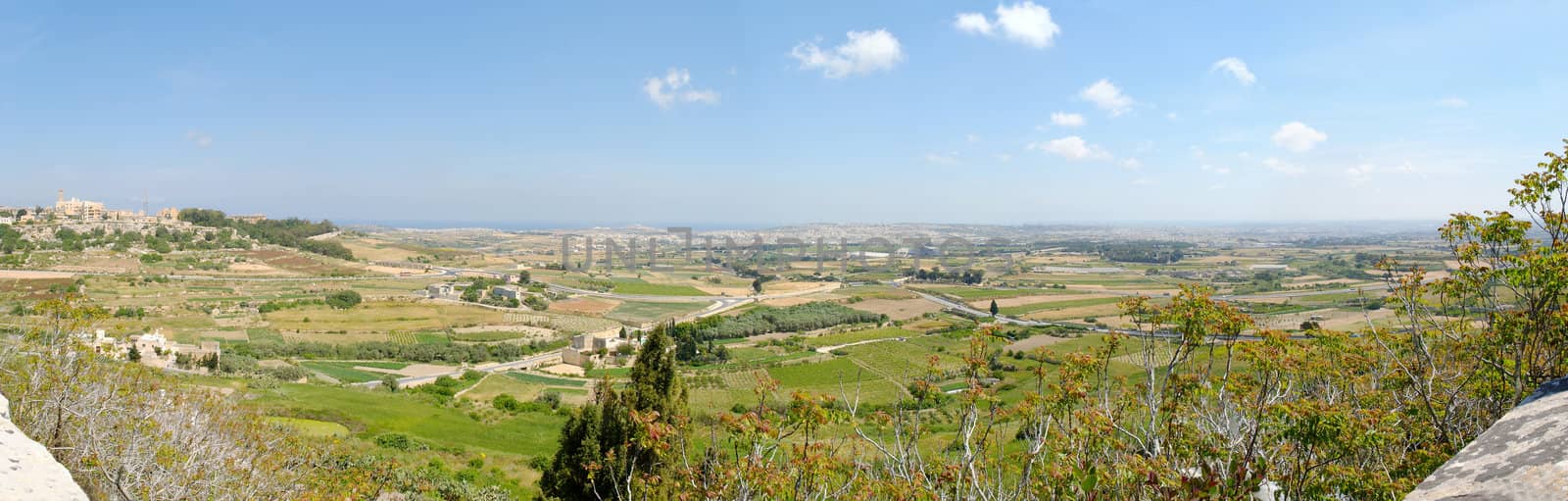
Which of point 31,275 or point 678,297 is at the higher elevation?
point 31,275

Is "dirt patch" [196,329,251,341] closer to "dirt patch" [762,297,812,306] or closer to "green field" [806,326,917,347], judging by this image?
"green field" [806,326,917,347]

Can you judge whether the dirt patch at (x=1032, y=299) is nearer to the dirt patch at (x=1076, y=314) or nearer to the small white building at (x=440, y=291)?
the dirt patch at (x=1076, y=314)

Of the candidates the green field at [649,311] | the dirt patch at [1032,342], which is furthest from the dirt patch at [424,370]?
the dirt patch at [1032,342]

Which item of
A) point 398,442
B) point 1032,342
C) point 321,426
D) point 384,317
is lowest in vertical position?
point 384,317

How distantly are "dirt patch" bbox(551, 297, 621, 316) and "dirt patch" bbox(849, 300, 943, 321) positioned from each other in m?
25.6

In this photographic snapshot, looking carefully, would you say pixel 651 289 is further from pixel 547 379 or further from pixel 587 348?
pixel 547 379

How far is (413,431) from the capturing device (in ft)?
72.3

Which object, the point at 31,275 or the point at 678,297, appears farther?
the point at 678,297

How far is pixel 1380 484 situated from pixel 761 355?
44.8 metres

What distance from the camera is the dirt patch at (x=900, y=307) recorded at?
64844 millimetres

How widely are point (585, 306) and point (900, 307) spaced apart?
108 feet

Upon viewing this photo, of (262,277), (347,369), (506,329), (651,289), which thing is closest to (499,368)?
(347,369)

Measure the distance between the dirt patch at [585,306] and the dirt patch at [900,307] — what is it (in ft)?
83.9

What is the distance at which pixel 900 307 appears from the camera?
6862cm
